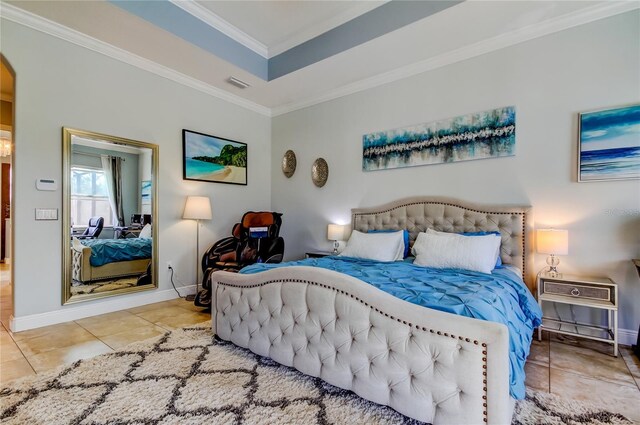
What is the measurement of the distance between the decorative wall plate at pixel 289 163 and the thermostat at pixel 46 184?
296 cm

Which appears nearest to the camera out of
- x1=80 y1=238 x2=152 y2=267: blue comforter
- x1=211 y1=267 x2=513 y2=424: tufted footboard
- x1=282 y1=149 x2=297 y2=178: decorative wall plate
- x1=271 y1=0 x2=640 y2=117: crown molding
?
x1=211 y1=267 x2=513 y2=424: tufted footboard

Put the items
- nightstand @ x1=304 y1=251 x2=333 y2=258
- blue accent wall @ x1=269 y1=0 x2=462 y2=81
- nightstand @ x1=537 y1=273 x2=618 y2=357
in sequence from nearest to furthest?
nightstand @ x1=537 y1=273 x2=618 y2=357
blue accent wall @ x1=269 y1=0 x2=462 y2=81
nightstand @ x1=304 y1=251 x2=333 y2=258

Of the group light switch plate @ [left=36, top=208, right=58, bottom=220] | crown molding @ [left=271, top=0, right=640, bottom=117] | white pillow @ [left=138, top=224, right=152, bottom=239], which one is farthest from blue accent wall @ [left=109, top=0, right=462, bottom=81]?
white pillow @ [left=138, top=224, right=152, bottom=239]

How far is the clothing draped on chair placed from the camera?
3521mm

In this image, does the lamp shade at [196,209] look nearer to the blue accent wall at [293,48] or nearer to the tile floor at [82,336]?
the tile floor at [82,336]

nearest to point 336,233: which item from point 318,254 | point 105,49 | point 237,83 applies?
point 318,254

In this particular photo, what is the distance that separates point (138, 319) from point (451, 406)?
317cm

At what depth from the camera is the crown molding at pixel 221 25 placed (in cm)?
312

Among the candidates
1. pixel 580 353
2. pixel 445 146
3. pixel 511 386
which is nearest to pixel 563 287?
pixel 580 353

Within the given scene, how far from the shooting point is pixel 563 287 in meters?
2.57

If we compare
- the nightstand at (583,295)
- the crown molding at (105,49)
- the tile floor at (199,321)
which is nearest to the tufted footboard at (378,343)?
the tile floor at (199,321)

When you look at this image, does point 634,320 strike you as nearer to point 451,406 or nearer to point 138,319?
point 451,406

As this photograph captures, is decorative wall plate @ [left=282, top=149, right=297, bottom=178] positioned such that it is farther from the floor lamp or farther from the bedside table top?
the bedside table top

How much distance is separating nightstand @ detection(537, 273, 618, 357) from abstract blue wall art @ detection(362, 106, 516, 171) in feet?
4.29
